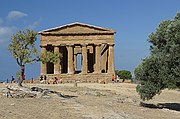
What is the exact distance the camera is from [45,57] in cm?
3102

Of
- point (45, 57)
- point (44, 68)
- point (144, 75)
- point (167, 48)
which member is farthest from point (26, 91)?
point (44, 68)

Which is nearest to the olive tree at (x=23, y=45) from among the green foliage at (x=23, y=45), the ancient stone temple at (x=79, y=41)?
the green foliage at (x=23, y=45)

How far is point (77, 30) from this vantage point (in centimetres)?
6644

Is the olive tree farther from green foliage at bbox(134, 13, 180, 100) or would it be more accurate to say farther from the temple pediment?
the temple pediment

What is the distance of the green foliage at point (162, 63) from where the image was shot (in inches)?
910

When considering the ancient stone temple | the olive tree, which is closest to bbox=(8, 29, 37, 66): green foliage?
the olive tree

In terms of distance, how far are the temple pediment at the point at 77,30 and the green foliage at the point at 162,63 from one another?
133 ft

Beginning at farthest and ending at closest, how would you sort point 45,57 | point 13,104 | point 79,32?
point 79,32 → point 45,57 → point 13,104

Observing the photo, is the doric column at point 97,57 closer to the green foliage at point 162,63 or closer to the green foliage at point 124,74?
the green foliage at point 124,74

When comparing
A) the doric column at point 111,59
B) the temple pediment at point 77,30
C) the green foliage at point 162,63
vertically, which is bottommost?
the green foliage at point 162,63

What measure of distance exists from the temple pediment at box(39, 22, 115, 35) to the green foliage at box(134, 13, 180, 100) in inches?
1601

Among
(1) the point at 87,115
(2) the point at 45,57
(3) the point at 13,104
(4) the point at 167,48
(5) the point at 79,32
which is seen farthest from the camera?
(5) the point at 79,32

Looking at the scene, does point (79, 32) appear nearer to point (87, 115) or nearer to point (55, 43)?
point (55, 43)

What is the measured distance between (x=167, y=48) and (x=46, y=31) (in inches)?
1750
